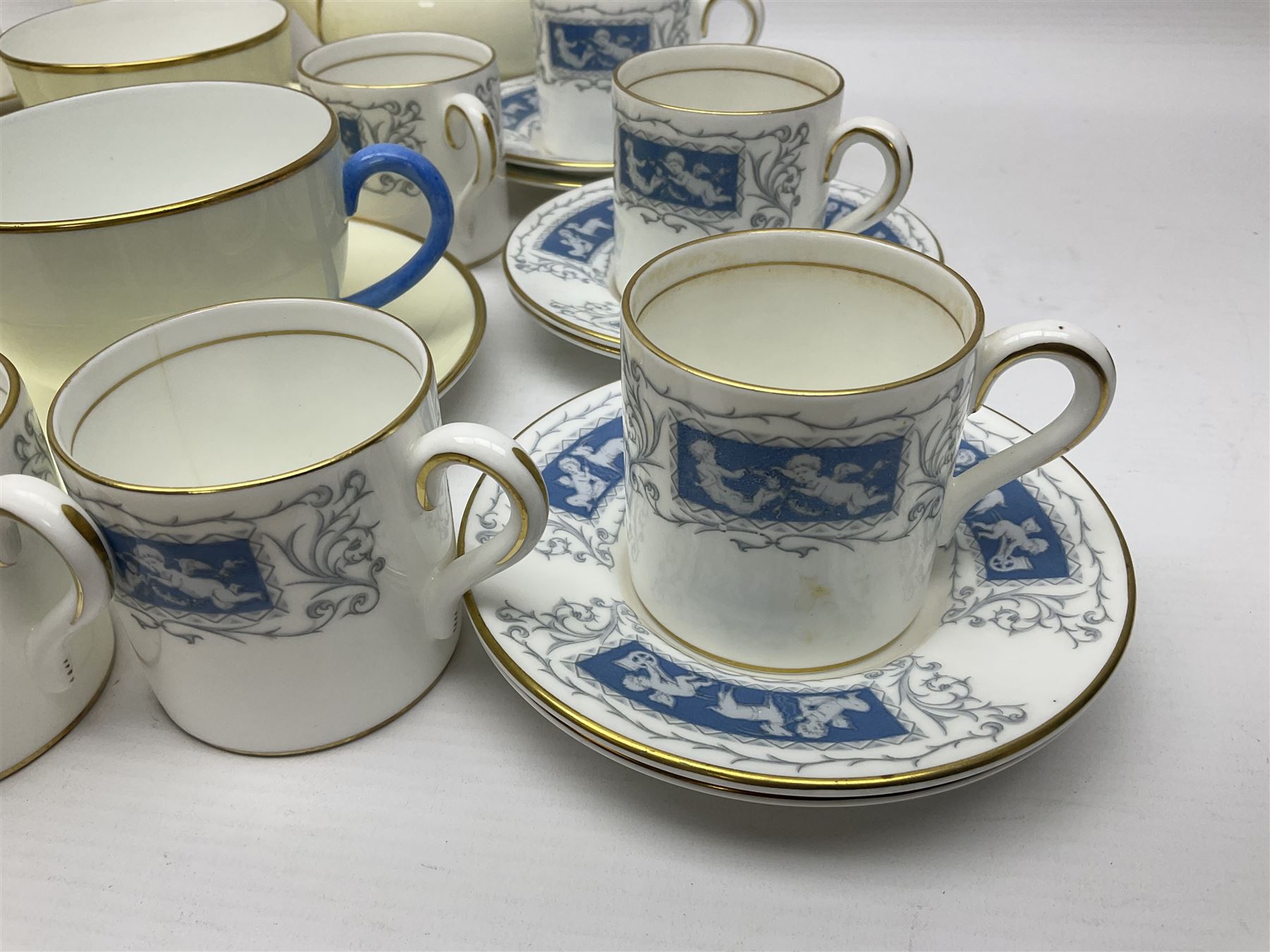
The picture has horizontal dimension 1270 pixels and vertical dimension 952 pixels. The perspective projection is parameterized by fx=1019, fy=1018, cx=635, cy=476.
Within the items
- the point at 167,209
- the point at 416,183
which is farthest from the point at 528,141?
the point at 167,209

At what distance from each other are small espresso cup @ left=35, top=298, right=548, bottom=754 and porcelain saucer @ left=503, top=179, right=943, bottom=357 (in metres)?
0.22

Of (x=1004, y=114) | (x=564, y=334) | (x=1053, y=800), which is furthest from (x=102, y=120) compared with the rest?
(x=1004, y=114)

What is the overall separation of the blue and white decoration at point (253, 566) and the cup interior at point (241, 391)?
0.21ft

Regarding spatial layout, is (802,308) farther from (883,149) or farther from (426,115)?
(426,115)

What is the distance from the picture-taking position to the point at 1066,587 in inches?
20.5

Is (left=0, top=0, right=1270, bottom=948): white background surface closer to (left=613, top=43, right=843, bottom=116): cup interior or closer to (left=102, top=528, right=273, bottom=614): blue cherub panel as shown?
(left=102, top=528, right=273, bottom=614): blue cherub panel

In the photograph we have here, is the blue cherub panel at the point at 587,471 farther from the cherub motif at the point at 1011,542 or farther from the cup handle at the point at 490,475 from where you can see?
the cherub motif at the point at 1011,542

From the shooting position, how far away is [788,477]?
1.46ft

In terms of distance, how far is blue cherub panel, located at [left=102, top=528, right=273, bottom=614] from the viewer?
435mm

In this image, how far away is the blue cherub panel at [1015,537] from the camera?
54 cm

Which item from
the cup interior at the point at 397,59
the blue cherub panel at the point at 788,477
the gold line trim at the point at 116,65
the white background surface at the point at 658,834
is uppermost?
the gold line trim at the point at 116,65

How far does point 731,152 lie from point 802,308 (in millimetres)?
197

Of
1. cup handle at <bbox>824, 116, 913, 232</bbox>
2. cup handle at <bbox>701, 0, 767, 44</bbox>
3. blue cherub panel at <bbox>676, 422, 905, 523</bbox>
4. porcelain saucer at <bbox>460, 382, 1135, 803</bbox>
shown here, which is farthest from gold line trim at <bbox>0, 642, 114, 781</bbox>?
cup handle at <bbox>701, 0, 767, 44</bbox>

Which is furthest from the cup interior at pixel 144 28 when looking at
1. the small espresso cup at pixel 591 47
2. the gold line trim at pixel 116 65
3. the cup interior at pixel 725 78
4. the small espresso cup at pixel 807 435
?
the small espresso cup at pixel 807 435
